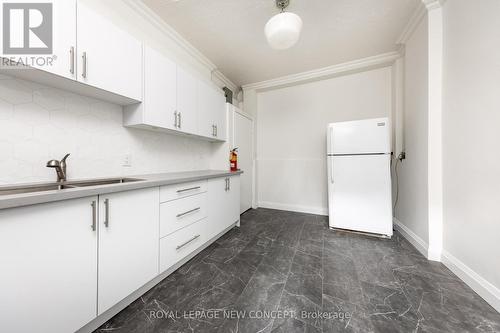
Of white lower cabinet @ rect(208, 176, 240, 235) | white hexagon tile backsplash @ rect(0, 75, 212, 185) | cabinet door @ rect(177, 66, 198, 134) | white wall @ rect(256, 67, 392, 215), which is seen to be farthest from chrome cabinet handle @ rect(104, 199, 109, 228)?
white wall @ rect(256, 67, 392, 215)

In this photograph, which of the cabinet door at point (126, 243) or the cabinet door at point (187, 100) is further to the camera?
the cabinet door at point (187, 100)

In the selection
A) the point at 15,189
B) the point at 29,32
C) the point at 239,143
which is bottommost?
the point at 15,189

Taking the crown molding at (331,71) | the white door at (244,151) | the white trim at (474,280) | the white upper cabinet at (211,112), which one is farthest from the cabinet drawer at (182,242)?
the crown molding at (331,71)

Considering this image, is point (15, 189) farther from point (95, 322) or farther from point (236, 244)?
point (236, 244)

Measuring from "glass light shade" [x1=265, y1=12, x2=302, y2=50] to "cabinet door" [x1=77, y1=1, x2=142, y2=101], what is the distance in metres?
1.15

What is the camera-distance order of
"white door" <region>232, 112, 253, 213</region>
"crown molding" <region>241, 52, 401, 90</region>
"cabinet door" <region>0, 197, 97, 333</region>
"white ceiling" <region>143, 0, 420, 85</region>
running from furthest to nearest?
1. "white door" <region>232, 112, 253, 213</region>
2. "crown molding" <region>241, 52, 401, 90</region>
3. "white ceiling" <region>143, 0, 420, 85</region>
4. "cabinet door" <region>0, 197, 97, 333</region>

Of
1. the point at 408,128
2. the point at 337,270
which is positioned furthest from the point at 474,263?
the point at 408,128

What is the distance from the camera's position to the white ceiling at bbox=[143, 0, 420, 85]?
175 cm

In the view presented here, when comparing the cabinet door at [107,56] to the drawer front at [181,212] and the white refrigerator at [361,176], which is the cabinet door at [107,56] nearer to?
the drawer front at [181,212]

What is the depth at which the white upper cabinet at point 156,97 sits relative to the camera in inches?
59.3

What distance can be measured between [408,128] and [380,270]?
1766 millimetres

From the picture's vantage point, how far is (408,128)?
85.1 inches

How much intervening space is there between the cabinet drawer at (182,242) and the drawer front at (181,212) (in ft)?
0.17

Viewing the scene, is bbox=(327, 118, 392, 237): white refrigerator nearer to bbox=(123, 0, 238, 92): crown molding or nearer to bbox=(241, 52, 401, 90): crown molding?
bbox=(241, 52, 401, 90): crown molding
